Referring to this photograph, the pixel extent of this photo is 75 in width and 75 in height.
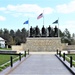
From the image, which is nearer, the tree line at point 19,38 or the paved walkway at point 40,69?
the paved walkway at point 40,69

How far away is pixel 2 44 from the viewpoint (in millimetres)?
108625

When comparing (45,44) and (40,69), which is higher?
(45,44)

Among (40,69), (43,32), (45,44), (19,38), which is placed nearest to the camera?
(40,69)

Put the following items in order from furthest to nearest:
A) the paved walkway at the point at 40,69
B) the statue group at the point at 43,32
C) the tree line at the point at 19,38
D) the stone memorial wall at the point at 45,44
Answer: the tree line at the point at 19,38 → the statue group at the point at 43,32 → the stone memorial wall at the point at 45,44 → the paved walkway at the point at 40,69

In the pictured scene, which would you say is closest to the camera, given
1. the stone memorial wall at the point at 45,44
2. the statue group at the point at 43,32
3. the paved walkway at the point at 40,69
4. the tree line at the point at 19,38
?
the paved walkway at the point at 40,69

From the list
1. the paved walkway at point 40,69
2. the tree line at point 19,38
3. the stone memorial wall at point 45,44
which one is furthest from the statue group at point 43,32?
the paved walkway at point 40,69

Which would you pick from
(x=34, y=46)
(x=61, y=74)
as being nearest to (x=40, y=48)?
(x=34, y=46)

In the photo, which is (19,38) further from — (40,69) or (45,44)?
(40,69)

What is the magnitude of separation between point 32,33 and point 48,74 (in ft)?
142

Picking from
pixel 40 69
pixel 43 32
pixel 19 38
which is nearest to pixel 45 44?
pixel 43 32

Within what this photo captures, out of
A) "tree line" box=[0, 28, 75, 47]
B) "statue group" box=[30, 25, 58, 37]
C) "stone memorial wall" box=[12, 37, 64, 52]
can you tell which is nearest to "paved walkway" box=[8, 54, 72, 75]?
"stone memorial wall" box=[12, 37, 64, 52]

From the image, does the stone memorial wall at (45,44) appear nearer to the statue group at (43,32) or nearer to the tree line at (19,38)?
the statue group at (43,32)

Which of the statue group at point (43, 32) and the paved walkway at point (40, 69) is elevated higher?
the statue group at point (43, 32)

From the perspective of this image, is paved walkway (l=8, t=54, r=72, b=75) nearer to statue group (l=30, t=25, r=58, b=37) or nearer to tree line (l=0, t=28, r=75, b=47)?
statue group (l=30, t=25, r=58, b=37)
